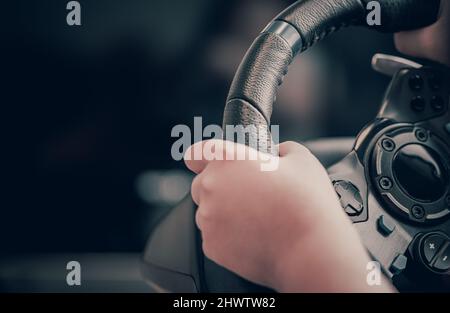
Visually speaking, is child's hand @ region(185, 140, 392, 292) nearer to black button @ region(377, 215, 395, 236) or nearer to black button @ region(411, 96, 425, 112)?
black button @ region(377, 215, 395, 236)

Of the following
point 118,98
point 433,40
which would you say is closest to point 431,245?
point 433,40

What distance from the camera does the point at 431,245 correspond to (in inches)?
21.8

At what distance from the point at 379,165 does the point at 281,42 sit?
0.16 meters

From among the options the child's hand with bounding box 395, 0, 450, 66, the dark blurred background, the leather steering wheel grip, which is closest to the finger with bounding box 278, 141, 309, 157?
the leather steering wheel grip

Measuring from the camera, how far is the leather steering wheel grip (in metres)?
0.51

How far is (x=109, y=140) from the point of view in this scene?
209 cm

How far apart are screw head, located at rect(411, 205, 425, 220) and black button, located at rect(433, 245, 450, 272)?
1.5 inches

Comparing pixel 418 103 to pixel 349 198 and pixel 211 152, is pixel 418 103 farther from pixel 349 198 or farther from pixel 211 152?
pixel 211 152

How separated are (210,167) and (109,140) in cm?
168

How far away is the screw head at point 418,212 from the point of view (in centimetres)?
57

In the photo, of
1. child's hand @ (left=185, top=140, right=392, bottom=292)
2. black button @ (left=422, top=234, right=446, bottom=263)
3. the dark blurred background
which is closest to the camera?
child's hand @ (left=185, top=140, right=392, bottom=292)

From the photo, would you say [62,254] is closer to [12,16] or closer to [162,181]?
[162,181]

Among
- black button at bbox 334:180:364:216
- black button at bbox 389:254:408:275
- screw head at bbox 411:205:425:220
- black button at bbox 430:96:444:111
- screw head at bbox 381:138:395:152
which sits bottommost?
black button at bbox 389:254:408:275
